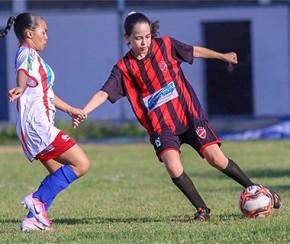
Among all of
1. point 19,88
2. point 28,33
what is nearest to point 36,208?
point 19,88

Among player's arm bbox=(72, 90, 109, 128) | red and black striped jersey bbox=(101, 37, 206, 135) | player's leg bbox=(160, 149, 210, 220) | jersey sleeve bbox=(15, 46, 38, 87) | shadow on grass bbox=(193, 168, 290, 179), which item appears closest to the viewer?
jersey sleeve bbox=(15, 46, 38, 87)

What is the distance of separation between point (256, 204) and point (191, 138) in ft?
2.33

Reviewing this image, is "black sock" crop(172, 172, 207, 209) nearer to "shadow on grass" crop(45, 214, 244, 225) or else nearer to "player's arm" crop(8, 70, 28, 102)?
"shadow on grass" crop(45, 214, 244, 225)

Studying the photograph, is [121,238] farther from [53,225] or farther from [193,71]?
[193,71]

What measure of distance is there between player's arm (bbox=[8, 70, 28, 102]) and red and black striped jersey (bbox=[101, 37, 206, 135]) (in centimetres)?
82

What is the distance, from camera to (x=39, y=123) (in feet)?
24.3

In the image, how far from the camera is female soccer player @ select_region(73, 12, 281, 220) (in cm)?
791

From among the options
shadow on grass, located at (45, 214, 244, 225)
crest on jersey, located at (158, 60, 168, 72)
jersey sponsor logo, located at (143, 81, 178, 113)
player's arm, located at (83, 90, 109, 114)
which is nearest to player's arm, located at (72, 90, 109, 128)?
player's arm, located at (83, 90, 109, 114)

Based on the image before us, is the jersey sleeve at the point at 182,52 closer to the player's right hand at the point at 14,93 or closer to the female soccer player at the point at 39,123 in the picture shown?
the female soccer player at the point at 39,123

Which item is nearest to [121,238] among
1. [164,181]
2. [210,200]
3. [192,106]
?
[192,106]

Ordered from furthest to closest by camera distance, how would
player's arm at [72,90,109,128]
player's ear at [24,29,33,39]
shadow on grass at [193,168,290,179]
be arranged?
shadow on grass at [193,168,290,179] → player's arm at [72,90,109,128] → player's ear at [24,29,33,39]

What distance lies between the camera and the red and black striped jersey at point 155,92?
314 inches

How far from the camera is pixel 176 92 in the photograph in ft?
26.3

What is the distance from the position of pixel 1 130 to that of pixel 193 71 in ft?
13.2
